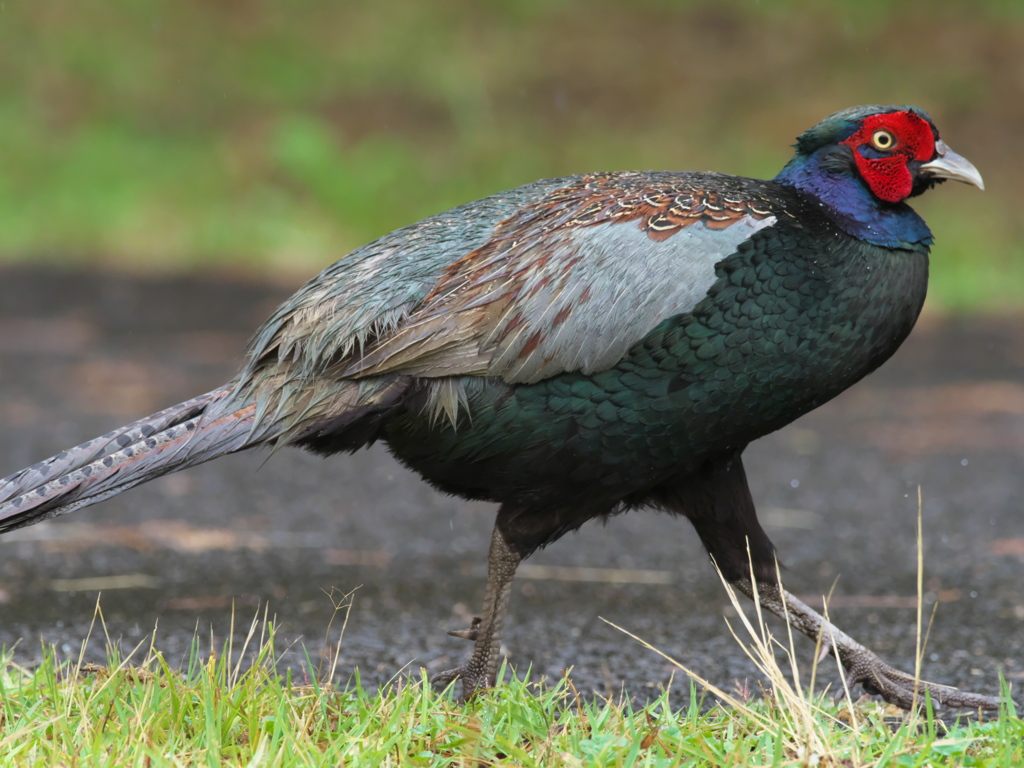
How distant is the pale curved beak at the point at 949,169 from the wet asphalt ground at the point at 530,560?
4.75 feet

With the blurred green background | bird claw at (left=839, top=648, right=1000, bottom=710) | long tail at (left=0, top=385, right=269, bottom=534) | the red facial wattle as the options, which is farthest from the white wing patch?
the blurred green background

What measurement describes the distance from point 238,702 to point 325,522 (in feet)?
9.41

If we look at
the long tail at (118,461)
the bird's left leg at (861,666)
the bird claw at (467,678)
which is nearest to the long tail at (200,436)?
the long tail at (118,461)

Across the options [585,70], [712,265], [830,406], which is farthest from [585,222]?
[585,70]

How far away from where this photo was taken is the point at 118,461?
351 cm

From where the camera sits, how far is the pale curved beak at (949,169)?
12.3ft

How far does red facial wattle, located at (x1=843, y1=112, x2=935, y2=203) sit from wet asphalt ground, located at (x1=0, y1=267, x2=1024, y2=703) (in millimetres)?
1459

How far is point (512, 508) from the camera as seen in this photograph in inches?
145

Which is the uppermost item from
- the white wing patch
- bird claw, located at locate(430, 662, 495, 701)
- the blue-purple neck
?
the blue-purple neck

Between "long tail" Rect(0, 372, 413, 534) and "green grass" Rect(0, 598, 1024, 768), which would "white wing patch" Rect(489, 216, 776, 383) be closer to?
"long tail" Rect(0, 372, 413, 534)

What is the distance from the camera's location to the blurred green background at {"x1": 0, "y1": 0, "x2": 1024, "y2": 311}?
11.5m

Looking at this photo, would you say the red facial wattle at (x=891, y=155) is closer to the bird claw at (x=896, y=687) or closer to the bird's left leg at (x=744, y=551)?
the bird's left leg at (x=744, y=551)

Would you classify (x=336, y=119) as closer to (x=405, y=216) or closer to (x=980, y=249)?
(x=405, y=216)

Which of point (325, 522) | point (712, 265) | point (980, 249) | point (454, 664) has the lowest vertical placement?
point (454, 664)
